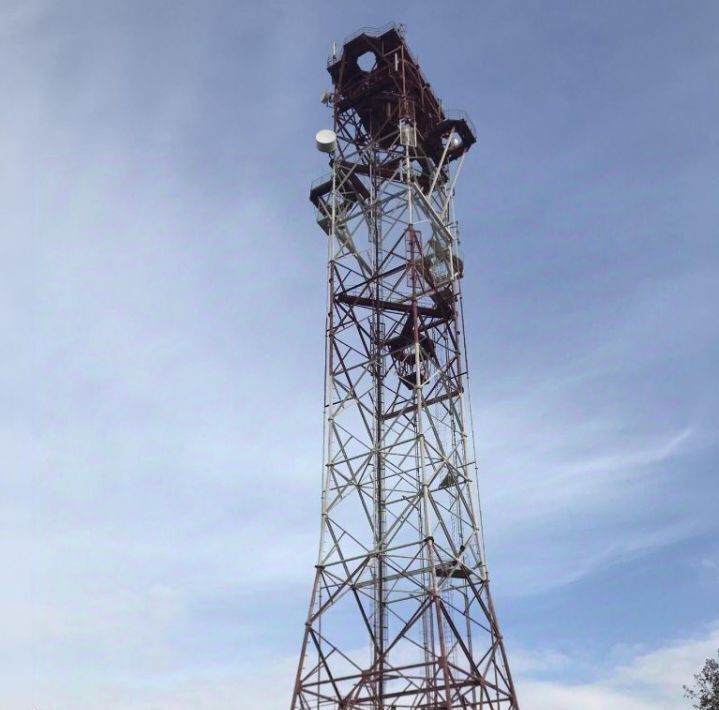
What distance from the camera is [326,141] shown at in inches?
2004

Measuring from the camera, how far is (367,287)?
48.1 m

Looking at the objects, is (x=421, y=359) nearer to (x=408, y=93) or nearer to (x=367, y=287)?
(x=367, y=287)

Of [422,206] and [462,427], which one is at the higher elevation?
[422,206]

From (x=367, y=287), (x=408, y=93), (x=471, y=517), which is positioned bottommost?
(x=471, y=517)

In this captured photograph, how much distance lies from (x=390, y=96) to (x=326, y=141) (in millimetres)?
4991

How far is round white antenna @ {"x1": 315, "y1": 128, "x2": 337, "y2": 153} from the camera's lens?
50938mm

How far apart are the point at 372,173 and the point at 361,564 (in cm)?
2343

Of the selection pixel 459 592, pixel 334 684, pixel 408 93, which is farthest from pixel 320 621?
pixel 408 93

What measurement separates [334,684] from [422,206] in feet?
85.8

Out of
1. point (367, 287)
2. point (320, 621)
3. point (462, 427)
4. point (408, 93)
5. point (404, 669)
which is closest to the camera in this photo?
point (404, 669)

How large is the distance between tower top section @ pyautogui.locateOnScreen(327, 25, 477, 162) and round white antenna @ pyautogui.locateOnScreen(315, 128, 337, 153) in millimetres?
2517

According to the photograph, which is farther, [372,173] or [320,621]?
[372,173]

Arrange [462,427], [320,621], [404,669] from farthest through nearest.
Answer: [462,427], [320,621], [404,669]

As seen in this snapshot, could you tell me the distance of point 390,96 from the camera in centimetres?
5175
